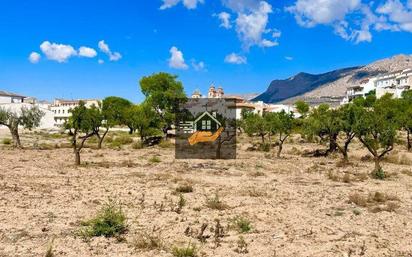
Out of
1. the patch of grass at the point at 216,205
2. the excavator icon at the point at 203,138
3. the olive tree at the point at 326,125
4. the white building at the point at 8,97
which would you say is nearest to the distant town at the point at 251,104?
the white building at the point at 8,97

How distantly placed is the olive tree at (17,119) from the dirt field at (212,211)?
20705 millimetres

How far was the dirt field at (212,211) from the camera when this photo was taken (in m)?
12.3

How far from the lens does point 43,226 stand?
14062 millimetres

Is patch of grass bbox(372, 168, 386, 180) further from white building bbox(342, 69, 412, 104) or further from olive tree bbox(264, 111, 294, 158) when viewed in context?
white building bbox(342, 69, 412, 104)

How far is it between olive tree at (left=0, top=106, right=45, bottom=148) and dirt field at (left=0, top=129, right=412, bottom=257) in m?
20.7

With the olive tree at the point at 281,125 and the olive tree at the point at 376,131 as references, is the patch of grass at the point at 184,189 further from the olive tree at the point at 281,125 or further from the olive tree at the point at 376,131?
the olive tree at the point at 281,125

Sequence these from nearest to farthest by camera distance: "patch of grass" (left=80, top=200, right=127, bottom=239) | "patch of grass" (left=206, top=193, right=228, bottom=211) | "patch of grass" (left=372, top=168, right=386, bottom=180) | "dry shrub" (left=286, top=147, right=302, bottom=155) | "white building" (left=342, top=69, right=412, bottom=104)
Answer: "patch of grass" (left=80, top=200, right=127, bottom=239)
"patch of grass" (left=206, top=193, right=228, bottom=211)
"patch of grass" (left=372, top=168, right=386, bottom=180)
"dry shrub" (left=286, top=147, right=302, bottom=155)
"white building" (left=342, top=69, right=412, bottom=104)

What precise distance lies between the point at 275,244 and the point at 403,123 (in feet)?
122

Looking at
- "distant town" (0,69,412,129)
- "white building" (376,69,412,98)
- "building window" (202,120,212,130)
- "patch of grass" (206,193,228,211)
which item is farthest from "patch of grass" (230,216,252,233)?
"white building" (376,69,412,98)

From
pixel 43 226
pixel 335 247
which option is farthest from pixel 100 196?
pixel 335 247

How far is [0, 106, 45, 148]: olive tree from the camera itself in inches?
1927

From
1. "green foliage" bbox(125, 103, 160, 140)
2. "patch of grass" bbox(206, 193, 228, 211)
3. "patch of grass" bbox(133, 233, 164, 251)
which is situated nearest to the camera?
"patch of grass" bbox(133, 233, 164, 251)

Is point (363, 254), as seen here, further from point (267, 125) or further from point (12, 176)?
point (267, 125)

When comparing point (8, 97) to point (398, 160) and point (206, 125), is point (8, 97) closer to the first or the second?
point (206, 125)
